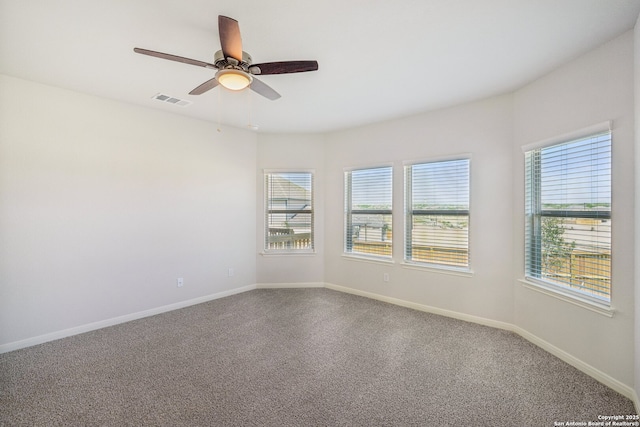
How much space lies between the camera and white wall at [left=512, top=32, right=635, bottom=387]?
2.21 metres

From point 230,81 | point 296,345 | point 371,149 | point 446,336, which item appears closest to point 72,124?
point 230,81

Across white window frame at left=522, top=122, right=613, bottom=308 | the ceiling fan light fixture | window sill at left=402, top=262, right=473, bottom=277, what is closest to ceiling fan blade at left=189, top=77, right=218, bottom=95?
the ceiling fan light fixture

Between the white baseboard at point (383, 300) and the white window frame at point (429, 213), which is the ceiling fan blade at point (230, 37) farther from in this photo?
the white baseboard at point (383, 300)

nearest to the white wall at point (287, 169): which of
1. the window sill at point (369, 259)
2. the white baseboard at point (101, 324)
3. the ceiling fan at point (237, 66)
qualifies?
the window sill at point (369, 259)

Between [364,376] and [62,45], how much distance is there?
381 cm

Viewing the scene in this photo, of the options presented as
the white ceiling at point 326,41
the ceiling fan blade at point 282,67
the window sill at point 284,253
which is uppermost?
the white ceiling at point 326,41

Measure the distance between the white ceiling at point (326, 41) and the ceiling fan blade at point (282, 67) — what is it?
0.30 meters

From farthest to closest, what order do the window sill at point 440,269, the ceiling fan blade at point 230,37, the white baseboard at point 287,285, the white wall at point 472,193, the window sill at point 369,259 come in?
the white baseboard at point 287,285, the window sill at point 369,259, the window sill at point 440,269, the white wall at point 472,193, the ceiling fan blade at point 230,37

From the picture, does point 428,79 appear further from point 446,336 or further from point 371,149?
point 446,336

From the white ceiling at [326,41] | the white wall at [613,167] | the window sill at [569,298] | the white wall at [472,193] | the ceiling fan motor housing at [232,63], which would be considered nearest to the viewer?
the white ceiling at [326,41]

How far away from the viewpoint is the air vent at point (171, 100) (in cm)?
344

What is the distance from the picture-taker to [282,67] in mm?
2168

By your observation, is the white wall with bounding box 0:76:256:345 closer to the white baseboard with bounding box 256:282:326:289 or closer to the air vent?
the air vent

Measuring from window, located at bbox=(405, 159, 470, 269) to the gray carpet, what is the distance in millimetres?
915
